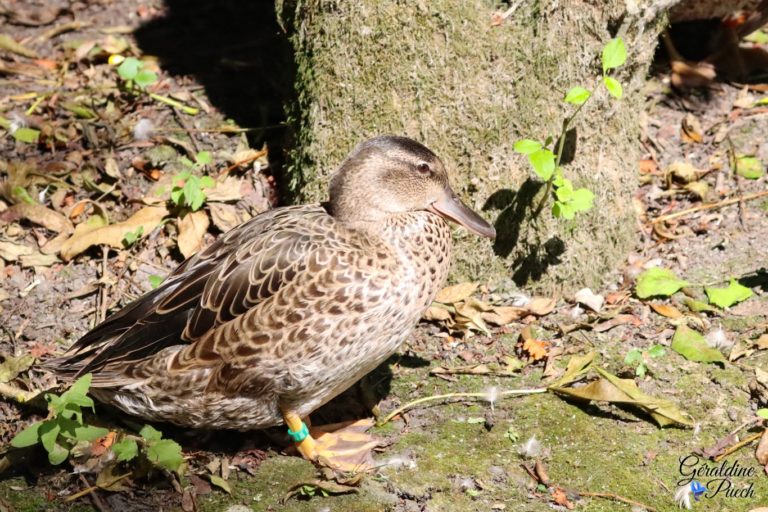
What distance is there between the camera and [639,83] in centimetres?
482

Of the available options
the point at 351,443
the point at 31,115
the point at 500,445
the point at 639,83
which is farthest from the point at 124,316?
the point at 639,83

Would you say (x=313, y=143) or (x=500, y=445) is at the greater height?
(x=313, y=143)

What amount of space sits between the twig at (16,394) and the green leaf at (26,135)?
6.39 ft

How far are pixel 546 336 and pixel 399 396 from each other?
840 millimetres

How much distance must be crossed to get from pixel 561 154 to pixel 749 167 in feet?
4.49

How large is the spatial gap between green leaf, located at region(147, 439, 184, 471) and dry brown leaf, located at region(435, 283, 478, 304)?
1.61 metres

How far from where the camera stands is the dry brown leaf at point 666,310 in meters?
4.59

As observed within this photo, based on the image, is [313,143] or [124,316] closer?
[124,316]

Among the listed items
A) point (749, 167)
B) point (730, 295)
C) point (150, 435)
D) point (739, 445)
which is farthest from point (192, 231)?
point (749, 167)

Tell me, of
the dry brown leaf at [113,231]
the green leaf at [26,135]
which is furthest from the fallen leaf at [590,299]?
the green leaf at [26,135]

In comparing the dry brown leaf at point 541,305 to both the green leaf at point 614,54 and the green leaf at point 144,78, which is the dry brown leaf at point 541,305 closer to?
the green leaf at point 614,54

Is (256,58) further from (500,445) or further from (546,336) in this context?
(500,445)

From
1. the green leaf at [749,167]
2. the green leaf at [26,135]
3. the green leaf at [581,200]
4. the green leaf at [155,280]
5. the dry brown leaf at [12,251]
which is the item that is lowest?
the green leaf at [155,280]

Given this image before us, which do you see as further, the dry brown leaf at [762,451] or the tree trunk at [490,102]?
the tree trunk at [490,102]
